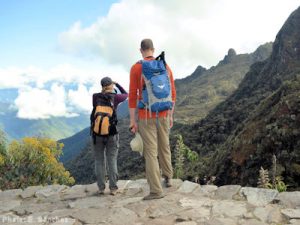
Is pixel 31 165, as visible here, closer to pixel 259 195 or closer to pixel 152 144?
pixel 152 144

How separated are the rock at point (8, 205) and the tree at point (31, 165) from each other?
2.89m

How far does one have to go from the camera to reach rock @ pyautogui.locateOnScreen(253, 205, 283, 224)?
6387mm

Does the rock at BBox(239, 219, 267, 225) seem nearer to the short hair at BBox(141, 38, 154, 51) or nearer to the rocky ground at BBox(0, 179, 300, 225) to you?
the rocky ground at BBox(0, 179, 300, 225)

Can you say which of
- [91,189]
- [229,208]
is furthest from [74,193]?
[229,208]

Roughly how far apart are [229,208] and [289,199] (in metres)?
1.04

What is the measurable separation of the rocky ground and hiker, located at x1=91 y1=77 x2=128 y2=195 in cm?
46

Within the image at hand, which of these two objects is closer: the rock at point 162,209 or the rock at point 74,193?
the rock at point 162,209

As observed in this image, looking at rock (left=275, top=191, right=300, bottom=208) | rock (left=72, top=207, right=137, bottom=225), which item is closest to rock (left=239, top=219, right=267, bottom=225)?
rock (left=275, top=191, right=300, bottom=208)

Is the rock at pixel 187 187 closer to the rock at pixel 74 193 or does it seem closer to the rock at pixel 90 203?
the rock at pixel 90 203

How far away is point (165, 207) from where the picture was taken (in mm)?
7105

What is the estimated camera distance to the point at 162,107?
733 cm

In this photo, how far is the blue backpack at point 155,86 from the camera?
7.19 m

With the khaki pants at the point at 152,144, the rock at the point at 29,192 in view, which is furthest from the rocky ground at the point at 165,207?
the khaki pants at the point at 152,144

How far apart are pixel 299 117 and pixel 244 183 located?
360 cm
